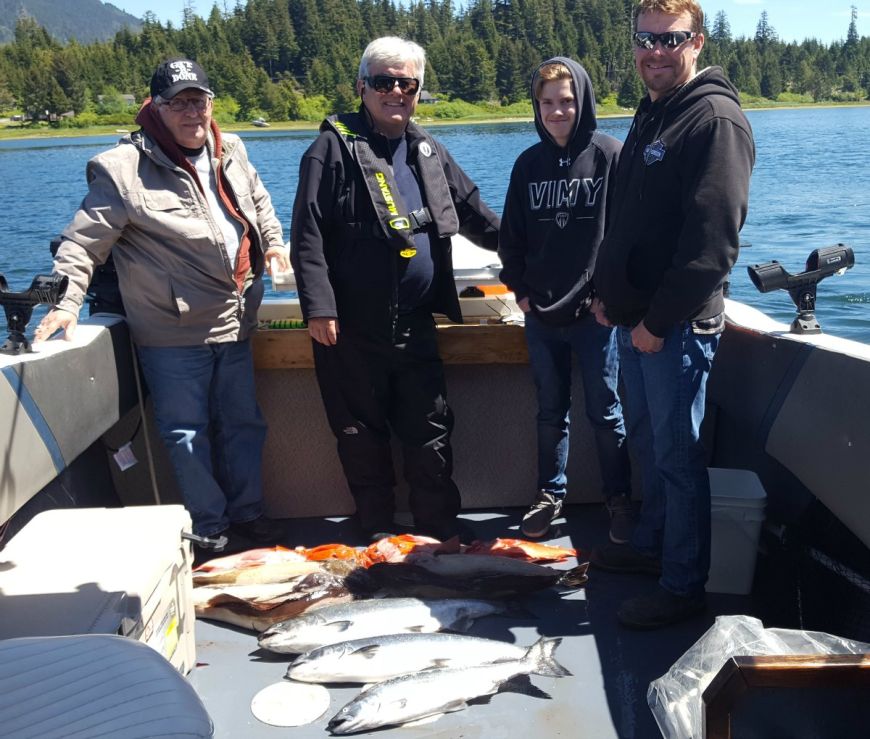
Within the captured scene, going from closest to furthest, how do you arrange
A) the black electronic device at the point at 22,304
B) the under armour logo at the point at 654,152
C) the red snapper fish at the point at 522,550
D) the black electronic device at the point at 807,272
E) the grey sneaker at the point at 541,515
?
the under armour logo at the point at 654,152 < the black electronic device at the point at 22,304 < the black electronic device at the point at 807,272 < the red snapper fish at the point at 522,550 < the grey sneaker at the point at 541,515

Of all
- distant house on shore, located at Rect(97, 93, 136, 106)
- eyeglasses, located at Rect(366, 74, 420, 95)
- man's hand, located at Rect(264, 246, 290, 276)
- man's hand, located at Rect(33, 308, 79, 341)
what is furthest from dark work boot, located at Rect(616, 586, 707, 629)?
distant house on shore, located at Rect(97, 93, 136, 106)

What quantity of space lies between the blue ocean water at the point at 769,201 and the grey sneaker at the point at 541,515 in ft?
5.22

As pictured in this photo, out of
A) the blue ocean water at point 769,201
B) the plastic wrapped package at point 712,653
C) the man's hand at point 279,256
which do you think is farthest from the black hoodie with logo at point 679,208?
the blue ocean water at point 769,201

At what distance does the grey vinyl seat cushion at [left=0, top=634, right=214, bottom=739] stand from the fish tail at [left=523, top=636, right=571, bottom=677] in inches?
64.6

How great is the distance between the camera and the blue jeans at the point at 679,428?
2934 millimetres

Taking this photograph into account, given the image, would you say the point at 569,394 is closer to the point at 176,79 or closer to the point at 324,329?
the point at 324,329

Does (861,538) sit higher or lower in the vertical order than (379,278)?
lower

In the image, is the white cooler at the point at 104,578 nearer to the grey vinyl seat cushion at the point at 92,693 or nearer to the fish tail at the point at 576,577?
the grey vinyl seat cushion at the point at 92,693

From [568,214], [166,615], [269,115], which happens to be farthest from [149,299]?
[269,115]

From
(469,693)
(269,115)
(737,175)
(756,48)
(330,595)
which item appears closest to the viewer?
(737,175)

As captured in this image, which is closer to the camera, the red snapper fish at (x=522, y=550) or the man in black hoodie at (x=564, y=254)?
the man in black hoodie at (x=564, y=254)

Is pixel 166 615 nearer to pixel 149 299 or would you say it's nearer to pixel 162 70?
pixel 149 299

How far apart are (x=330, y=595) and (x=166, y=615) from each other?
802mm

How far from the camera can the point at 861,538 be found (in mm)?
2730
